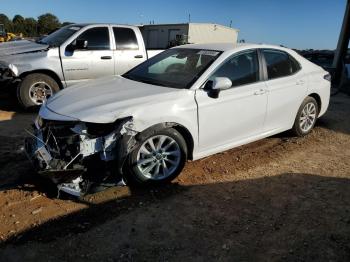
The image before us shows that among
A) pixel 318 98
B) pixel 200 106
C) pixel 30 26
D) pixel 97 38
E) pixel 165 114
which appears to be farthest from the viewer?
pixel 30 26

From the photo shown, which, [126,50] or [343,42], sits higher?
[126,50]

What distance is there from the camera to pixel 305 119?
664 centimetres

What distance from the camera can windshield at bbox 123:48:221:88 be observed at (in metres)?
5.04

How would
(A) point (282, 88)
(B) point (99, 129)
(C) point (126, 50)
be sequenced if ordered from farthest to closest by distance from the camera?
(C) point (126, 50) → (A) point (282, 88) → (B) point (99, 129)

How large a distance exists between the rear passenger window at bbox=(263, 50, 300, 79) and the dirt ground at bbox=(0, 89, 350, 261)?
128 centimetres

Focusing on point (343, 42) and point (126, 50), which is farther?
point (343, 42)

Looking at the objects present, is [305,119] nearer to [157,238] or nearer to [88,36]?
[157,238]

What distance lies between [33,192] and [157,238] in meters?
1.67

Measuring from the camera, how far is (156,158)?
4.57 meters

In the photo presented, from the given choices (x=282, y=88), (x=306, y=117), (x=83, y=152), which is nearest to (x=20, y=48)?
(x=83, y=152)

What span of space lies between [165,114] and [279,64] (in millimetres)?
2399

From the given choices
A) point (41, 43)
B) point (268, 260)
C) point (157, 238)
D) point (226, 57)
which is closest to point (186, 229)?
point (157, 238)

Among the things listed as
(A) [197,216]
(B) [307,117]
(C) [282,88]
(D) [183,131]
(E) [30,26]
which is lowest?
(E) [30,26]

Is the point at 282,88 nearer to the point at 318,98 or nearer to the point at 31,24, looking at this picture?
the point at 318,98
